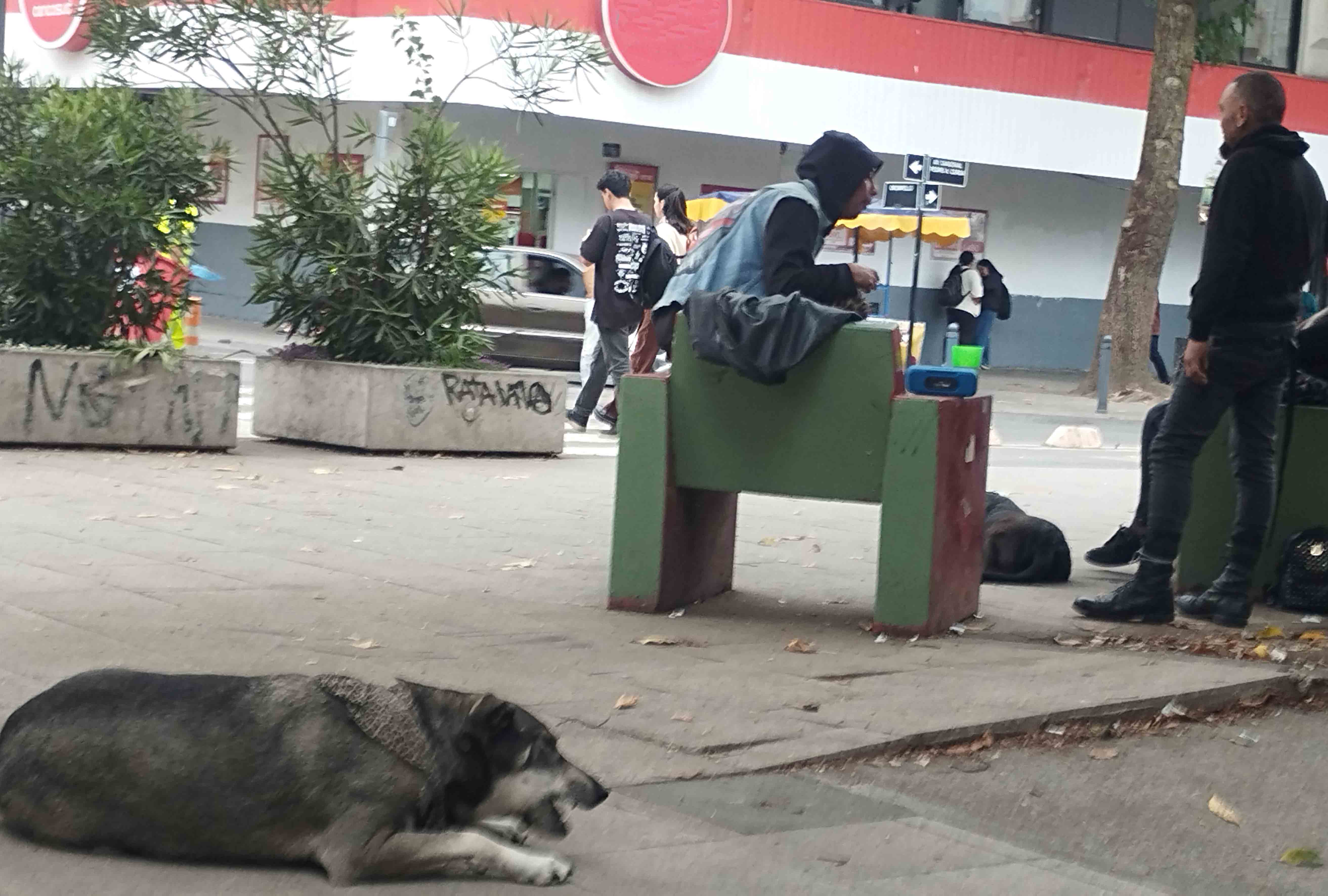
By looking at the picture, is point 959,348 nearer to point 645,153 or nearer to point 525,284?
point 645,153

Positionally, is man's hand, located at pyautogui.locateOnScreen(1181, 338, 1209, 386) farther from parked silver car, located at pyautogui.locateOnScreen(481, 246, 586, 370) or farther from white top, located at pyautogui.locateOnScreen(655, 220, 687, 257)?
parked silver car, located at pyautogui.locateOnScreen(481, 246, 586, 370)

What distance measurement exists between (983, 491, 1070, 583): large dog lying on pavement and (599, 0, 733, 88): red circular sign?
59.1ft

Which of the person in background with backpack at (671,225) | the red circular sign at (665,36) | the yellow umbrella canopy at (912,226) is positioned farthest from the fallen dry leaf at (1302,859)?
the red circular sign at (665,36)

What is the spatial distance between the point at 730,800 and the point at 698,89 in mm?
23236

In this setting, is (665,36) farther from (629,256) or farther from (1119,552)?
(1119,552)

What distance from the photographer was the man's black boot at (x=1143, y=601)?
722cm

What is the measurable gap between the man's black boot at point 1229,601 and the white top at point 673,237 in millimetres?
8413

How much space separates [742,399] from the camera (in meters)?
6.80

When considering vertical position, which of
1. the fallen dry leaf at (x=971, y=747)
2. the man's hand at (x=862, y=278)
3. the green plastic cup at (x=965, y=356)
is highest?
the man's hand at (x=862, y=278)

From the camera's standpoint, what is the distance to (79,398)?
452 inches

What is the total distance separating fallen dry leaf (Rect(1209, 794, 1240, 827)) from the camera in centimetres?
469

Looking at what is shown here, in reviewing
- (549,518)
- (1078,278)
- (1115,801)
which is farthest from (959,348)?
(1115,801)

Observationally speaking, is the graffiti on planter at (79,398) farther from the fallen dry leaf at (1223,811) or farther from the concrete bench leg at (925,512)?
the fallen dry leaf at (1223,811)

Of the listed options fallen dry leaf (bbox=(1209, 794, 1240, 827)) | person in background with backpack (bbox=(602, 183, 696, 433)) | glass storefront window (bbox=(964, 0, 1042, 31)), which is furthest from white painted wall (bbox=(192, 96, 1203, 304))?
fallen dry leaf (bbox=(1209, 794, 1240, 827))
